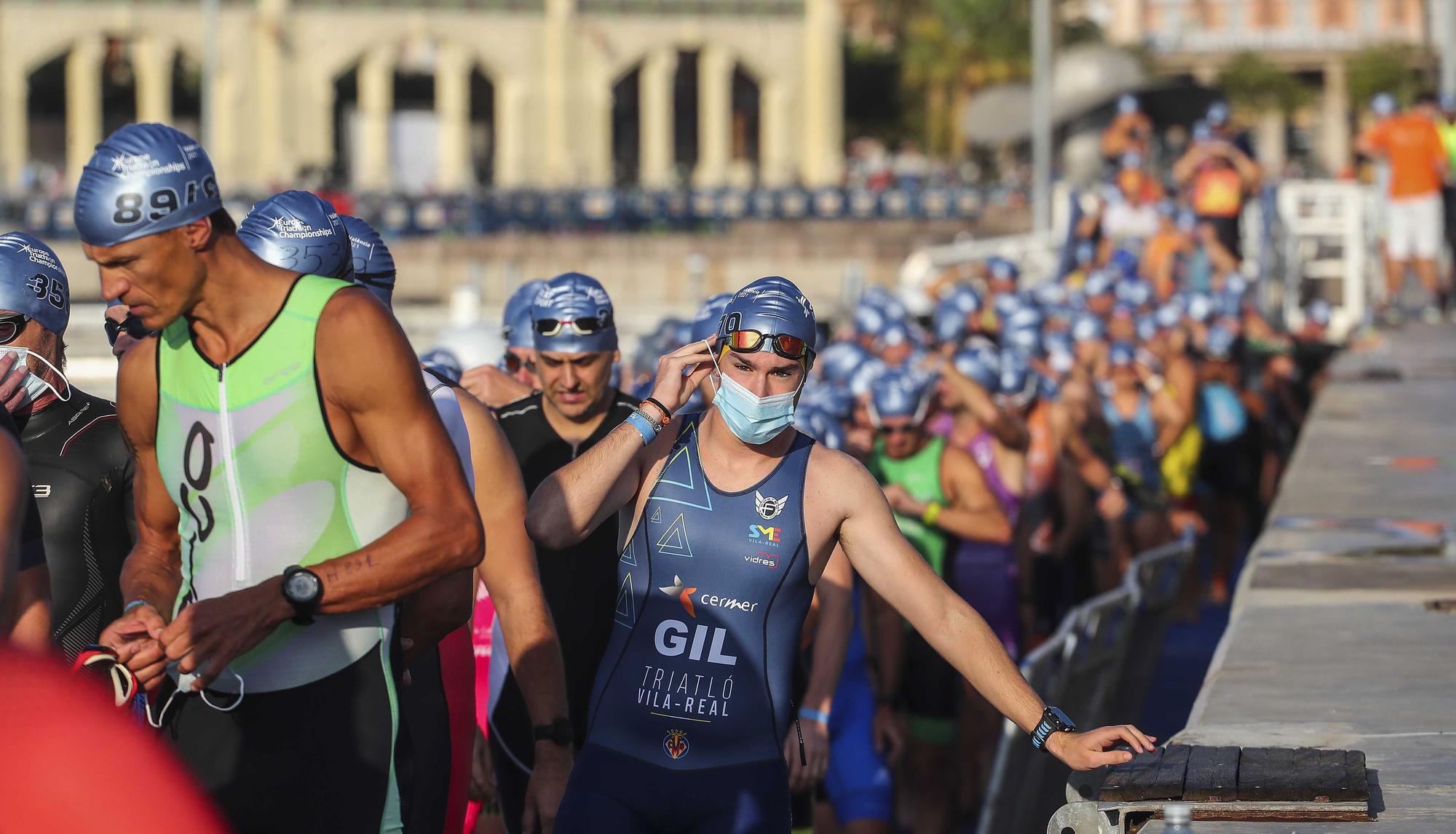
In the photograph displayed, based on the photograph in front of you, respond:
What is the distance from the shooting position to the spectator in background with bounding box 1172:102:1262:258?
2173 cm

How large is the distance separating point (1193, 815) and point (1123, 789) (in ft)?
0.66

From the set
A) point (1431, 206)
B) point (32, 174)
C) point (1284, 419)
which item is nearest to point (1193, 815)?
point (1284, 419)

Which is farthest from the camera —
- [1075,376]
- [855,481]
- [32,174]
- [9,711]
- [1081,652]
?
[32,174]

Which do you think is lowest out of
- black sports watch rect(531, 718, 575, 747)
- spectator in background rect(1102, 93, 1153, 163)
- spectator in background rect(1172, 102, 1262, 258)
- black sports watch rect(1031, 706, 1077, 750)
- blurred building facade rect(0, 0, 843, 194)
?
black sports watch rect(531, 718, 575, 747)

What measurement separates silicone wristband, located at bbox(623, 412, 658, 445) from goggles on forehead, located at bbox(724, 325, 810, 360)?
0.87 ft

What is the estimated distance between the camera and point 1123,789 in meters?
5.29

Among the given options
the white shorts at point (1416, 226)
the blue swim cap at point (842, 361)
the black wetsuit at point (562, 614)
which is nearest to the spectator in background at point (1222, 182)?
the white shorts at point (1416, 226)

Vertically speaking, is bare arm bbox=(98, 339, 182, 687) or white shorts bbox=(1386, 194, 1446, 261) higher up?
white shorts bbox=(1386, 194, 1446, 261)

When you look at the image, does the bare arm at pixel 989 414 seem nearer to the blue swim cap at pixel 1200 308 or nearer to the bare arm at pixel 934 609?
the bare arm at pixel 934 609

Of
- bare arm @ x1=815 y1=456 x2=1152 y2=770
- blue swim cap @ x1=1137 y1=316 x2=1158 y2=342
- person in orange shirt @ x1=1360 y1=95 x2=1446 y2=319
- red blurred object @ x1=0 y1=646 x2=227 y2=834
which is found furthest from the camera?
person in orange shirt @ x1=1360 y1=95 x2=1446 y2=319

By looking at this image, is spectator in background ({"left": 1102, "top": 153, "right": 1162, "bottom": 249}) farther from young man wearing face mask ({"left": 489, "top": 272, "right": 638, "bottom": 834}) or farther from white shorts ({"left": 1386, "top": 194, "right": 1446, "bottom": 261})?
young man wearing face mask ({"left": 489, "top": 272, "right": 638, "bottom": 834})

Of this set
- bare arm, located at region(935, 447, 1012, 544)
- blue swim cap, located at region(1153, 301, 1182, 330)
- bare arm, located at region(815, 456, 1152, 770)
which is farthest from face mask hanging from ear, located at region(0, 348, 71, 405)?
blue swim cap, located at region(1153, 301, 1182, 330)

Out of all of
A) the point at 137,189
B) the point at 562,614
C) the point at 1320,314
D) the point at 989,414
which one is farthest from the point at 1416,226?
the point at 137,189

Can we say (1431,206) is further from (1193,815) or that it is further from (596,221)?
(596,221)
